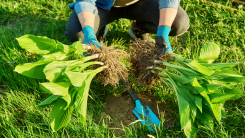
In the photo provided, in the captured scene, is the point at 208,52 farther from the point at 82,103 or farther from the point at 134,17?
the point at 134,17

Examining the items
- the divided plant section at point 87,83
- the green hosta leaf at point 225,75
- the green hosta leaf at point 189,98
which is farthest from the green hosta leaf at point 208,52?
the green hosta leaf at point 189,98

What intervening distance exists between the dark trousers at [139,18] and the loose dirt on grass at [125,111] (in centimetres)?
71

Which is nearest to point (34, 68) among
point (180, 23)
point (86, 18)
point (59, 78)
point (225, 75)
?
point (59, 78)

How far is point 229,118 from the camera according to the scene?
1.41 meters

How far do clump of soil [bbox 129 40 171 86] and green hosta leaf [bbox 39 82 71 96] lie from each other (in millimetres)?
620

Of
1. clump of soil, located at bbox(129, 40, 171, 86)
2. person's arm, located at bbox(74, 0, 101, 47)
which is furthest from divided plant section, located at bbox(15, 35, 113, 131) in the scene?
clump of soil, located at bbox(129, 40, 171, 86)

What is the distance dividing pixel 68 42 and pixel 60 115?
1.24 meters

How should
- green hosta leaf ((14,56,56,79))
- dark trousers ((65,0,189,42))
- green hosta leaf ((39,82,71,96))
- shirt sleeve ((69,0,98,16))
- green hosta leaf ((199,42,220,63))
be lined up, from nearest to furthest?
green hosta leaf ((39,82,71,96))
green hosta leaf ((14,56,56,79))
green hosta leaf ((199,42,220,63))
shirt sleeve ((69,0,98,16))
dark trousers ((65,0,189,42))

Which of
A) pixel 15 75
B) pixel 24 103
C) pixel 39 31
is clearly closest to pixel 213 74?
pixel 24 103

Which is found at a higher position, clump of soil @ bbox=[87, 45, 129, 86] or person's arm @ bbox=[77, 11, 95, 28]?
person's arm @ bbox=[77, 11, 95, 28]

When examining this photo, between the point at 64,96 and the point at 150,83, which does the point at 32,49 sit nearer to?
the point at 64,96

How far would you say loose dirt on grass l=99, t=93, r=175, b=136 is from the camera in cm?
143

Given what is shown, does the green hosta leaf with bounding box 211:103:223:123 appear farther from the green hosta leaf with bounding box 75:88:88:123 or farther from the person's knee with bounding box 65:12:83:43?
the person's knee with bounding box 65:12:83:43

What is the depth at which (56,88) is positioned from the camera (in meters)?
1.00
